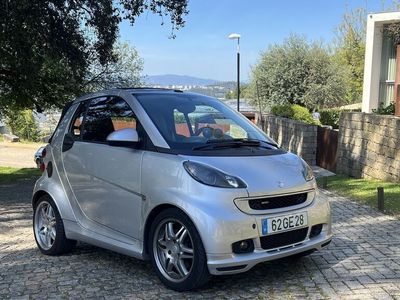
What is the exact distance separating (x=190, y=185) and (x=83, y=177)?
5.16 feet

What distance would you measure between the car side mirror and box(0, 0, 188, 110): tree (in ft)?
18.7

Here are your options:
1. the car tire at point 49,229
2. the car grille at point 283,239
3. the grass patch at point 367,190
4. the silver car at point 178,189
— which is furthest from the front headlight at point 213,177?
the grass patch at point 367,190

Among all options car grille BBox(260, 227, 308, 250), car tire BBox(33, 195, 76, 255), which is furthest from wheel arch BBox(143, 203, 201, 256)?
car tire BBox(33, 195, 76, 255)

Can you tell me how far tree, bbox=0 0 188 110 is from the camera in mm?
10523

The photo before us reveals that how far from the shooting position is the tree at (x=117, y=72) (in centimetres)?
1639

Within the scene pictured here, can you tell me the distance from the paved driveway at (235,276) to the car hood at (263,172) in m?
0.61

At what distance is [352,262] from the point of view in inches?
213

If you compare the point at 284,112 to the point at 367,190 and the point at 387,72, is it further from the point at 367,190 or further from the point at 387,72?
the point at 367,190

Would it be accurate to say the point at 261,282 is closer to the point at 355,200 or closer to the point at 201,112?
the point at 201,112

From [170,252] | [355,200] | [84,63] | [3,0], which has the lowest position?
[355,200]

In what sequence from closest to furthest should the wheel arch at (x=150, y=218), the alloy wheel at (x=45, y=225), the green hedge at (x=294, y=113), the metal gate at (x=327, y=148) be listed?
1. the wheel arch at (x=150, y=218)
2. the alloy wheel at (x=45, y=225)
3. the metal gate at (x=327, y=148)
4. the green hedge at (x=294, y=113)

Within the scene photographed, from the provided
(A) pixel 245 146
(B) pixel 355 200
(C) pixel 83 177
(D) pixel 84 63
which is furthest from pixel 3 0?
(B) pixel 355 200

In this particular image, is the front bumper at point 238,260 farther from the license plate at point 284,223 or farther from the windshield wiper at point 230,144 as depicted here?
the windshield wiper at point 230,144

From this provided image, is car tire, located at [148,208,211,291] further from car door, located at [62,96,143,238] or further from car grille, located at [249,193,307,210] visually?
car grille, located at [249,193,307,210]
